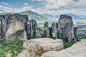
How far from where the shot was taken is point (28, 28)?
2314 cm

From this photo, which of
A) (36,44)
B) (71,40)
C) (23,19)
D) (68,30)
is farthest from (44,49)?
(71,40)

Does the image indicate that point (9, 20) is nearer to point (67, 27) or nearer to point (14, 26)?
point (14, 26)

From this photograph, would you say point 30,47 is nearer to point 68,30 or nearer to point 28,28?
point 28,28

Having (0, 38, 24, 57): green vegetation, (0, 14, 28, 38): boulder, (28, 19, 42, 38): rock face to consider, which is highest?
(0, 14, 28, 38): boulder

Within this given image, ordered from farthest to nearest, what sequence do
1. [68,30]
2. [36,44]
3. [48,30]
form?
[68,30]
[48,30]
[36,44]

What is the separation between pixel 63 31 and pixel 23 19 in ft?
47.0

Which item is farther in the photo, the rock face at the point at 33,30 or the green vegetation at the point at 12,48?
the rock face at the point at 33,30

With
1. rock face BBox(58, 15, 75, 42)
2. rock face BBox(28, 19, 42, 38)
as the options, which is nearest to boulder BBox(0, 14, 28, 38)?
rock face BBox(28, 19, 42, 38)

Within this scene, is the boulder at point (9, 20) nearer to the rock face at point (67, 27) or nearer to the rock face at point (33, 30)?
the rock face at point (33, 30)

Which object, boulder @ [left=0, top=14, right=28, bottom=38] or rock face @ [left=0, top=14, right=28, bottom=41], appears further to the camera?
boulder @ [left=0, top=14, right=28, bottom=38]

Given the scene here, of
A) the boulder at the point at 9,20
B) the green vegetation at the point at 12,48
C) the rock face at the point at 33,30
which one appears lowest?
the green vegetation at the point at 12,48

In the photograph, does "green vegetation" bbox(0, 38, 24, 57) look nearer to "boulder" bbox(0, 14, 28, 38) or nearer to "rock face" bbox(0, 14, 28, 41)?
"rock face" bbox(0, 14, 28, 41)

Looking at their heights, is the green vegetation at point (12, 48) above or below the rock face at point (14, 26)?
below

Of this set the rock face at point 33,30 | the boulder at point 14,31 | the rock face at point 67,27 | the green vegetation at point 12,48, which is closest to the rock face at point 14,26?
the boulder at point 14,31
